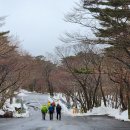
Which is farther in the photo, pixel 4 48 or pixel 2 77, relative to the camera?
pixel 2 77

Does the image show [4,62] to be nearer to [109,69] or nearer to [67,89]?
[109,69]

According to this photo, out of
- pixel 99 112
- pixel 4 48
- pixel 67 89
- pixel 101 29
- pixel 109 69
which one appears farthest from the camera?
pixel 67 89

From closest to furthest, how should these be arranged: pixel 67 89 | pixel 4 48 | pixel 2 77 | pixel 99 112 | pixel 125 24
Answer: pixel 125 24 → pixel 4 48 → pixel 2 77 → pixel 99 112 → pixel 67 89

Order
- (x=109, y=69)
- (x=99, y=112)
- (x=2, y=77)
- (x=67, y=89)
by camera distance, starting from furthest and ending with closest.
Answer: (x=67, y=89)
(x=99, y=112)
(x=2, y=77)
(x=109, y=69)

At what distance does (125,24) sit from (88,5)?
3049 mm

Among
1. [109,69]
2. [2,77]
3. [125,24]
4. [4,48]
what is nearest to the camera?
[125,24]

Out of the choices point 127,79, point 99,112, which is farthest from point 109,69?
point 99,112

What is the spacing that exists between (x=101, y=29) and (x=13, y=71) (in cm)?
2433

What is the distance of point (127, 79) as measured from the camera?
42.4m

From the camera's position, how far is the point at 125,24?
89.8 ft

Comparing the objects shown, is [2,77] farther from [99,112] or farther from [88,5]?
[88,5]

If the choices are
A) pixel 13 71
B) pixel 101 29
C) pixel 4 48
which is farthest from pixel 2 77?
pixel 101 29

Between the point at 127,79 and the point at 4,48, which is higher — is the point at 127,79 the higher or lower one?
the lower one

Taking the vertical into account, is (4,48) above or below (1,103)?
above
